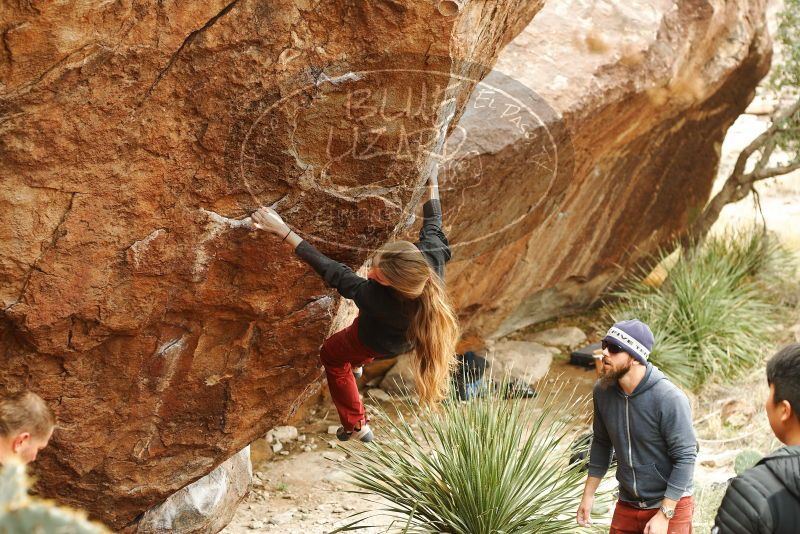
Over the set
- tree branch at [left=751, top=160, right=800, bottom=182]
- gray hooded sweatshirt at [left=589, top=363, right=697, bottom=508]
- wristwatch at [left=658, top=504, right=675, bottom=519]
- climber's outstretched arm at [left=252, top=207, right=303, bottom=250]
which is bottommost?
wristwatch at [left=658, top=504, right=675, bottom=519]

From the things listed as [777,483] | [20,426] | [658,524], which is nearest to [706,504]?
[658,524]

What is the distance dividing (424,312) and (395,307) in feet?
0.45

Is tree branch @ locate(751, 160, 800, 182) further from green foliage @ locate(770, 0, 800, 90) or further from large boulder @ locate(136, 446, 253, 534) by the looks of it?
large boulder @ locate(136, 446, 253, 534)

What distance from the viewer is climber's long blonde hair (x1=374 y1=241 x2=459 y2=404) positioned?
Answer: 13.7 feet

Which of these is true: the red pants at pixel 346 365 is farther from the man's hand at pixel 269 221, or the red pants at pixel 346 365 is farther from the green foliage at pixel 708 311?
the green foliage at pixel 708 311

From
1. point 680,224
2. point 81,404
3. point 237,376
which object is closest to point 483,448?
point 237,376

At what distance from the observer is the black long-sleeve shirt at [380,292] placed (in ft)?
13.7

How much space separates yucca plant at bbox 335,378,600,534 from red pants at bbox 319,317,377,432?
Result: 0.21m

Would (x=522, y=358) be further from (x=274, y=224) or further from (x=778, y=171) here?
(x=274, y=224)

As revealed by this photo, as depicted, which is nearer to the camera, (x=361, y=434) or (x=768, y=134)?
(x=361, y=434)

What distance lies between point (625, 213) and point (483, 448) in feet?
16.0

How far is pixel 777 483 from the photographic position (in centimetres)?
244

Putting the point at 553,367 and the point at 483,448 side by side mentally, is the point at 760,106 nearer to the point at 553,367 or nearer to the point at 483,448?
the point at 553,367

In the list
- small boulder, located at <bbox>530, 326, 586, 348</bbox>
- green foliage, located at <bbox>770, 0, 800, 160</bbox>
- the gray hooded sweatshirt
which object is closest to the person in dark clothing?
the gray hooded sweatshirt
